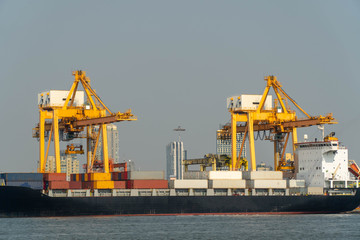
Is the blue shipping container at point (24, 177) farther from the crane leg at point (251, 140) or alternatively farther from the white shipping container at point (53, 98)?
the crane leg at point (251, 140)

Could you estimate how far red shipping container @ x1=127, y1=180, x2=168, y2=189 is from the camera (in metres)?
87.2

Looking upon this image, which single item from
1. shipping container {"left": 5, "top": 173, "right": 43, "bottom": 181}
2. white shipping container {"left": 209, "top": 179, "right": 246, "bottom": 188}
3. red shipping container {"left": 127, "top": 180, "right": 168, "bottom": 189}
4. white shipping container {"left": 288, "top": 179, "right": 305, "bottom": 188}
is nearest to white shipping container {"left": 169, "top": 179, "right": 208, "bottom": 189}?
white shipping container {"left": 209, "top": 179, "right": 246, "bottom": 188}

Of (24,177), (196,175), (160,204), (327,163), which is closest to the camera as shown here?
(24,177)

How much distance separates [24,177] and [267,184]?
26.6 meters

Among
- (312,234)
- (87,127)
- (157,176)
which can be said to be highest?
(87,127)

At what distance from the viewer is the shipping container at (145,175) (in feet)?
288

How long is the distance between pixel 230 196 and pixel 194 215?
4644mm

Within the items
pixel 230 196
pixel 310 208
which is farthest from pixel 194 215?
pixel 310 208

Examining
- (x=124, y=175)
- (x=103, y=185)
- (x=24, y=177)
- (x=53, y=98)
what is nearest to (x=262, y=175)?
(x=124, y=175)

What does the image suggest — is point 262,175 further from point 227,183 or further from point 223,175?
point 223,175

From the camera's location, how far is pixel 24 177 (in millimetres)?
86562

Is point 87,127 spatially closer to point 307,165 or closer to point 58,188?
point 58,188

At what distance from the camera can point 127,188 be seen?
8775cm

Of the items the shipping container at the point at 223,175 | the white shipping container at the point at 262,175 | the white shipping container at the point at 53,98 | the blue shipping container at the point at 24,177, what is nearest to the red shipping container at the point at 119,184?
the blue shipping container at the point at 24,177
